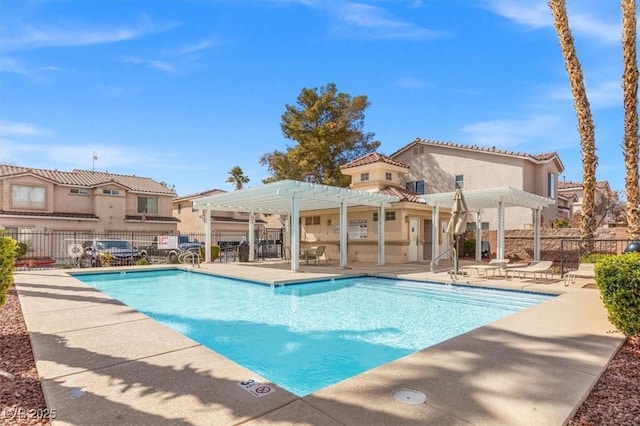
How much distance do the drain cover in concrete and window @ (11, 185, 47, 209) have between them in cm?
3064

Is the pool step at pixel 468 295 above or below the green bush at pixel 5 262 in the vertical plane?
below

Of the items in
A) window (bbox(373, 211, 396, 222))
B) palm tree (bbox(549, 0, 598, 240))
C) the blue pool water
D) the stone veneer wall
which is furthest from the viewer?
the stone veneer wall

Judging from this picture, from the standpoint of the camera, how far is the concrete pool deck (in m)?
2.86

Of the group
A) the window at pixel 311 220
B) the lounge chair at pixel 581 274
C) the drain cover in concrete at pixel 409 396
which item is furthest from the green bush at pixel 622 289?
the window at pixel 311 220

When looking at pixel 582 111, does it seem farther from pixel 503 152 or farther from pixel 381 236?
pixel 381 236

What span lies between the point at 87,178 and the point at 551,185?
3439cm

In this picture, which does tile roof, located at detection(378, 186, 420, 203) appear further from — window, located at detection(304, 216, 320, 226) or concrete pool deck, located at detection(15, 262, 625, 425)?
concrete pool deck, located at detection(15, 262, 625, 425)

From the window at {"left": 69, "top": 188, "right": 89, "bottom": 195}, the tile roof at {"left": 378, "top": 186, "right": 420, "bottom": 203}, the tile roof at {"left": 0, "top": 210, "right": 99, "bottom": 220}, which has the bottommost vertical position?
the tile roof at {"left": 0, "top": 210, "right": 99, "bottom": 220}

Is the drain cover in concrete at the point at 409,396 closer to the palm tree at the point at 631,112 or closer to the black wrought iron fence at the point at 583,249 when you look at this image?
the black wrought iron fence at the point at 583,249

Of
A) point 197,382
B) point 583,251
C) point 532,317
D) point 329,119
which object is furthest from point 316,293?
point 329,119

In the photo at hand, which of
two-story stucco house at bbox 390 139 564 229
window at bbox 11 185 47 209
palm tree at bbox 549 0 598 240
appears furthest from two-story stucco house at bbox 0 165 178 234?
palm tree at bbox 549 0 598 240

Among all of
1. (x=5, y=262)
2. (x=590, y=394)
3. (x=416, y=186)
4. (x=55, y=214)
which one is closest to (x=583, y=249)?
(x=416, y=186)

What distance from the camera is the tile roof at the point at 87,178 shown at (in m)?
26.2

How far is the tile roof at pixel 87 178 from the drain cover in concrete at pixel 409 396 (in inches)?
1196
